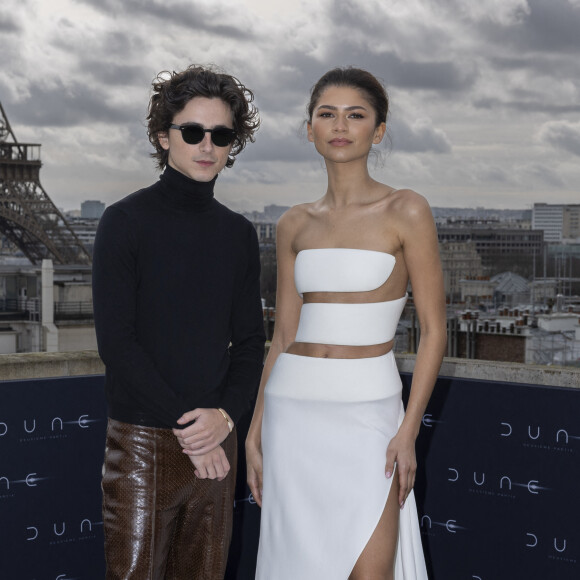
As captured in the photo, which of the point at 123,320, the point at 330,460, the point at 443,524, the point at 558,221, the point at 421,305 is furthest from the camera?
the point at 558,221

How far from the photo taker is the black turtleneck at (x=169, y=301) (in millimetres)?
2414

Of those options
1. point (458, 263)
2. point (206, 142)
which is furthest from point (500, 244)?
point (206, 142)

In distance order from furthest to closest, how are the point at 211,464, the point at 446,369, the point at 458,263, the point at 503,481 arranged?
the point at 458,263 → the point at 446,369 → the point at 503,481 → the point at 211,464

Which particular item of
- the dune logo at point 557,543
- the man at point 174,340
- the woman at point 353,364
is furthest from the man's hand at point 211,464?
the dune logo at point 557,543

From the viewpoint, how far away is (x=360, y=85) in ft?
8.96

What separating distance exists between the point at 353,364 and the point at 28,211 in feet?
102

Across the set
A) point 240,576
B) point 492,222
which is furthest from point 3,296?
point 492,222

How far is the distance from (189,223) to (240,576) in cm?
201

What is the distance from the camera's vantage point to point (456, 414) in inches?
149

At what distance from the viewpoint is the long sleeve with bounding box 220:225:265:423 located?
2.66 metres

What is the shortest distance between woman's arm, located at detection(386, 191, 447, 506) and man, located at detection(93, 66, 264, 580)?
42cm

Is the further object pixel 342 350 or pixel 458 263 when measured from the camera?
pixel 458 263

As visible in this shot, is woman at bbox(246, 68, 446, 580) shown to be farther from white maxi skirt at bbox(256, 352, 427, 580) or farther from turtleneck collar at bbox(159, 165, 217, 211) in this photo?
turtleneck collar at bbox(159, 165, 217, 211)

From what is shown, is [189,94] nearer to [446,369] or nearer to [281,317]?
[281,317]
